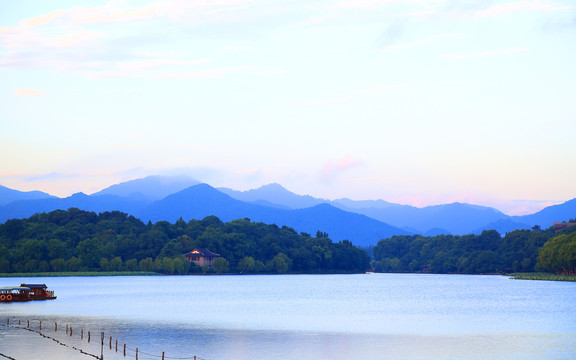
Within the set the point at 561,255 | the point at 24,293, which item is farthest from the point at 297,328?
→ the point at 561,255

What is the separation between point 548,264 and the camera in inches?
7200

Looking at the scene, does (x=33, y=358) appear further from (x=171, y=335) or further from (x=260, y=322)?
(x=260, y=322)

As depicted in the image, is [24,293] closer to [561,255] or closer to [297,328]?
[297,328]

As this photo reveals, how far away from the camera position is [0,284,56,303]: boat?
103500mm

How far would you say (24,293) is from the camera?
105875 millimetres

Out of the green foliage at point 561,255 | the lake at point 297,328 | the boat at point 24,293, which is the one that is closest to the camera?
the lake at point 297,328

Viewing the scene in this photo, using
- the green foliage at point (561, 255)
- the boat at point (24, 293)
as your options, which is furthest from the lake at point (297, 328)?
the green foliage at point (561, 255)

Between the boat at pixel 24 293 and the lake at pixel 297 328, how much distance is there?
129 inches

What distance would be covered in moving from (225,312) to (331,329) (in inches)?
984

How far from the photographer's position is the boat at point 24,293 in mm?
103500

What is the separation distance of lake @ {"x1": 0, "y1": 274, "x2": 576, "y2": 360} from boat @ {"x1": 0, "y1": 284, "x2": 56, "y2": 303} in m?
3.27

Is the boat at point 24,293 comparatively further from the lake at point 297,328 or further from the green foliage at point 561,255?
the green foliage at point 561,255

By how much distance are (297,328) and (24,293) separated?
171 ft

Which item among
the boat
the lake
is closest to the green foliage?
the lake
